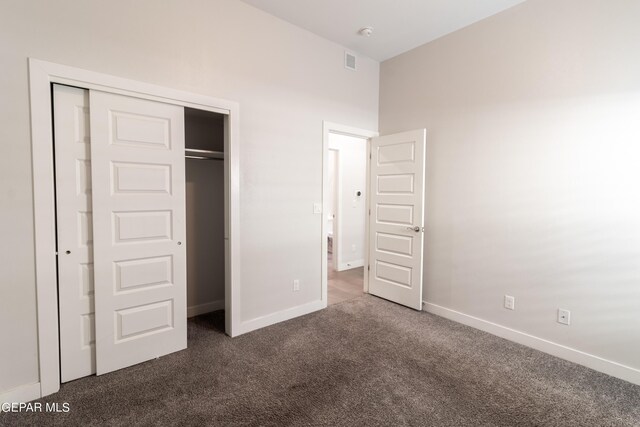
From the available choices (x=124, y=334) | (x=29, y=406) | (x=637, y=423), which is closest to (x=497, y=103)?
(x=637, y=423)

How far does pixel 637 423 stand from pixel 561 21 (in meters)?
3.08

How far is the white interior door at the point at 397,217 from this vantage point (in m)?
3.53

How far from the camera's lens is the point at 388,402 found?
1985 millimetres

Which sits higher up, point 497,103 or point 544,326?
point 497,103

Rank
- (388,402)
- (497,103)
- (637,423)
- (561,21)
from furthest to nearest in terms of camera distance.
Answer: (497,103), (561,21), (388,402), (637,423)

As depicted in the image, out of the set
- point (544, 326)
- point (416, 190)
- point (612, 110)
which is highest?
point (612, 110)

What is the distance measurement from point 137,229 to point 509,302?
3.49 meters

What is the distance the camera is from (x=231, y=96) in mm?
2779

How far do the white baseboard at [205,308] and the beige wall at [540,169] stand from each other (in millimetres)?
2569

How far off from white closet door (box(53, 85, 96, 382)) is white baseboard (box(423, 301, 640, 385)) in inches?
136

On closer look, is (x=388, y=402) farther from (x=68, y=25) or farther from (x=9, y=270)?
(x=68, y=25)

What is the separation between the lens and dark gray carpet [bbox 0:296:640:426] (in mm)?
1850

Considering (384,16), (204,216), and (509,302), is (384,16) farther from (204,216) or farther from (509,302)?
(509,302)

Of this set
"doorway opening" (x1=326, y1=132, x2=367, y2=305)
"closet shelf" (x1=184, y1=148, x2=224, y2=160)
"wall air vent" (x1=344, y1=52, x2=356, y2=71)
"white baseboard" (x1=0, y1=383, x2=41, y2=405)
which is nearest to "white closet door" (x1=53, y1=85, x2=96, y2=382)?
"white baseboard" (x1=0, y1=383, x2=41, y2=405)
